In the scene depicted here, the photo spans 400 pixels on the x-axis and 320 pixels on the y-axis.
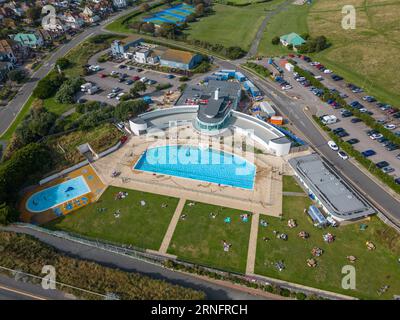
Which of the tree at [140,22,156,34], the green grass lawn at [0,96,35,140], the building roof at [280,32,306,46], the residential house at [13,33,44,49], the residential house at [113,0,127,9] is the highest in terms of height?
the residential house at [113,0,127,9]

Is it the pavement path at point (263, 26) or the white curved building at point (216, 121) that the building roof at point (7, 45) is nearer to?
the white curved building at point (216, 121)

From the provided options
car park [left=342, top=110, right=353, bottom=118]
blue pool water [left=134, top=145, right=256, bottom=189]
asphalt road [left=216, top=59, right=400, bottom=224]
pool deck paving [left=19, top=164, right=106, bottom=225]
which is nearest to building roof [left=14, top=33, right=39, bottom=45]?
pool deck paving [left=19, top=164, right=106, bottom=225]

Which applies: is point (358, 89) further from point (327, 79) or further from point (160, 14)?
point (160, 14)

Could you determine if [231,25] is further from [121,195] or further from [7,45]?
[121,195]

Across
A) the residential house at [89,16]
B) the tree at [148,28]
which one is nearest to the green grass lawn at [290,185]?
the tree at [148,28]

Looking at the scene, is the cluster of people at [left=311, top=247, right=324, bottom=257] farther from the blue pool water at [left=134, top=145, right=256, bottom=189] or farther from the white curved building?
the white curved building

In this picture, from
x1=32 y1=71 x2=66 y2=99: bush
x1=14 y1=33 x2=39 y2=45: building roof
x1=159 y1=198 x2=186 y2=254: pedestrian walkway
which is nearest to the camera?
x1=159 y1=198 x2=186 y2=254: pedestrian walkway
